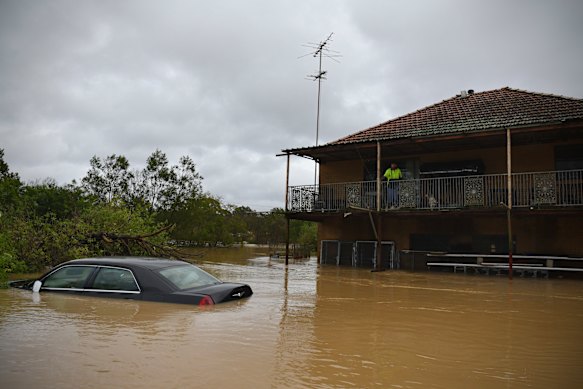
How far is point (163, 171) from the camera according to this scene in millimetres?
31594

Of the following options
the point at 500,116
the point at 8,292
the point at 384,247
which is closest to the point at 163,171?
the point at 384,247

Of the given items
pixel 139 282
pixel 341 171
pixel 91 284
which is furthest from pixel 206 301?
pixel 341 171

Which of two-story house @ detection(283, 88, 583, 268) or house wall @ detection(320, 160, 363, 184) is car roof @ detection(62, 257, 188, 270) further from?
house wall @ detection(320, 160, 363, 184)

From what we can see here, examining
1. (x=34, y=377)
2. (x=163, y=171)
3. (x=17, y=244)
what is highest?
(x=163, y=171)

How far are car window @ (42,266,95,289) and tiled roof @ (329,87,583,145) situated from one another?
1151 cm

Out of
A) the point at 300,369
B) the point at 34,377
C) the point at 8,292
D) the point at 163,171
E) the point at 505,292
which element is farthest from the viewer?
the point at 163,171

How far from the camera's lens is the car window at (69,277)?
285 inches

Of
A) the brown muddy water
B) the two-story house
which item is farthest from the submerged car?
the two-story house

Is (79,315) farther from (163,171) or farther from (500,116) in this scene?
(163,171)

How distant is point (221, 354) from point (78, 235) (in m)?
9.18

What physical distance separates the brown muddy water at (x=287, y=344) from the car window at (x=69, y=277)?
0.24m

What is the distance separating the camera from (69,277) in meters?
7.36

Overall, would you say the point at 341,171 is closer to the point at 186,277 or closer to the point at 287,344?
the point at 186,277

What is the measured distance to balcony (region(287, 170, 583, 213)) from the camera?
577 inches
